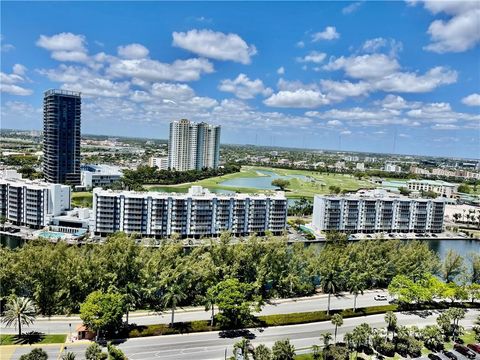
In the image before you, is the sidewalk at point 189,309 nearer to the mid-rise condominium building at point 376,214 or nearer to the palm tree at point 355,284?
the palm tree at point 355,284

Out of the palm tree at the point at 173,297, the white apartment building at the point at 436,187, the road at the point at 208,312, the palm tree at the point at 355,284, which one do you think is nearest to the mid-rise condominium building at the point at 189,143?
the white apartment building at the point at 436,187

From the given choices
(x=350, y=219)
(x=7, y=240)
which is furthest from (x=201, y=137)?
(x=7, y=240)

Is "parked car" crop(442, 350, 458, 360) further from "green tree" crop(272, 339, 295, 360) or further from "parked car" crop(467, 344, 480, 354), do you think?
"green tree" crop(272, 339, 295, 360)

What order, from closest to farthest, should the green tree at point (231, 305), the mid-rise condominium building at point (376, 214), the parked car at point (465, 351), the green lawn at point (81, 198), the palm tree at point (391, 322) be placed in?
1. the parked car at point (465, 351)
2. the green tree at point (231, 305)
3. the palm tree at point (391, 322)
4. the mid-rise condominium building at point (376, 214)
5. the green lawn at point (81, 198)

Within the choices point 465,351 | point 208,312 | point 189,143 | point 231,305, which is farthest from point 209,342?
point 189,143

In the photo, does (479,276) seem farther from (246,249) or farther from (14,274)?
(14,274)

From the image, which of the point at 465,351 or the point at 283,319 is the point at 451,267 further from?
the point at 283,319
